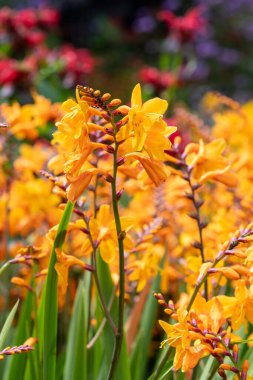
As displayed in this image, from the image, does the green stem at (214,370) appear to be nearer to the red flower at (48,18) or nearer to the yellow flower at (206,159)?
the yellow flower at (206,159)

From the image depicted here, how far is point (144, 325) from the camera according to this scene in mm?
1736

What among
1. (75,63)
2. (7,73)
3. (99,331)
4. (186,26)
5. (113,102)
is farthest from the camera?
(186,26)

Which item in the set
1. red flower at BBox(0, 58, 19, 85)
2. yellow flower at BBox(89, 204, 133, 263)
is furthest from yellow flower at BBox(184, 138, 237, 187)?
red flower at BBox(0, 58, 19, 85)

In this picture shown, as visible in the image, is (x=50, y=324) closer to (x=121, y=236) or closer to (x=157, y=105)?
(x=121, y=236)

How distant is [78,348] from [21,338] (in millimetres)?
141

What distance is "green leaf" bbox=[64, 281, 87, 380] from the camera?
138cm

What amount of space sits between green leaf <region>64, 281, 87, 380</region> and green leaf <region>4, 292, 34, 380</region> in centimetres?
9

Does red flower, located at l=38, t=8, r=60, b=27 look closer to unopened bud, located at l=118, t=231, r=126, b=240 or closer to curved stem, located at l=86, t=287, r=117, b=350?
curved stem, located at l=86, t=287, r=117, b=350

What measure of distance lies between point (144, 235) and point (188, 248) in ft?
1.44

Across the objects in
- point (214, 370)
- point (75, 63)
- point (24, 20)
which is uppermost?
point (24, 20)

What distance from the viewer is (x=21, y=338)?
1.46 m

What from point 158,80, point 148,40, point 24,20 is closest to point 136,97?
point 158,80

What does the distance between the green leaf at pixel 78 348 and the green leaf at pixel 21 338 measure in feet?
0.29

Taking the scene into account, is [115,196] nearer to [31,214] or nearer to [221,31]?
[31,214]
